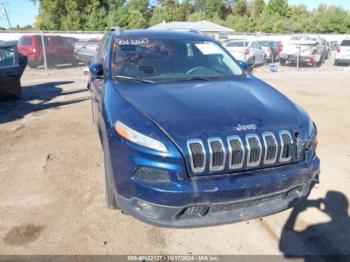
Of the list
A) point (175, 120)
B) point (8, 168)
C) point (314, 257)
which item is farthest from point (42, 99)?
point (314, 257)

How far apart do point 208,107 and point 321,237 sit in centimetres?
158

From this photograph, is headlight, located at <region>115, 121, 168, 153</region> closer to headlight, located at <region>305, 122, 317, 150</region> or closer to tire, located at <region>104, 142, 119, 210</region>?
tire, located at <region>104, 142, 119, 210</region>

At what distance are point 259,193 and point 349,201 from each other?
63.6 inches

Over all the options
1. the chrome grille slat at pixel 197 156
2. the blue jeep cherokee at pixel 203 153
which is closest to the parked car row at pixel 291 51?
the blue jeep cherokee at pixel 203 153

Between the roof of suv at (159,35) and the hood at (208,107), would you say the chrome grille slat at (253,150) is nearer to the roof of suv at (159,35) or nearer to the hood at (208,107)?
the hood at (208,107)

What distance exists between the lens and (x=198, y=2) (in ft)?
281

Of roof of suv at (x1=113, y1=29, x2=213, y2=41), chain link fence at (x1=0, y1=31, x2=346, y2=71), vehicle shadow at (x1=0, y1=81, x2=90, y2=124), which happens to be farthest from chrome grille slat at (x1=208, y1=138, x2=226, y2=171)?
chain link fence at (x1=0, y1=31, x2=346, y2=71)

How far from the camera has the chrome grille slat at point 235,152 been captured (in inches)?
110

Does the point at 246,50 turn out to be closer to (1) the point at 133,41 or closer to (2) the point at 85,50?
(2) the point at 85,50

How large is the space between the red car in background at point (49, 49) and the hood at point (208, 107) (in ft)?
51.6

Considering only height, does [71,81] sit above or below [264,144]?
below

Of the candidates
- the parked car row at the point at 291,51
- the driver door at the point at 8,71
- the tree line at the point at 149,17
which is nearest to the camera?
the driver door at the point at 8,71

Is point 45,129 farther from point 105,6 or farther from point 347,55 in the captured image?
point 105,6

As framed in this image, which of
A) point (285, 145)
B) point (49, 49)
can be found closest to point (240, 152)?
point (285, 145)
